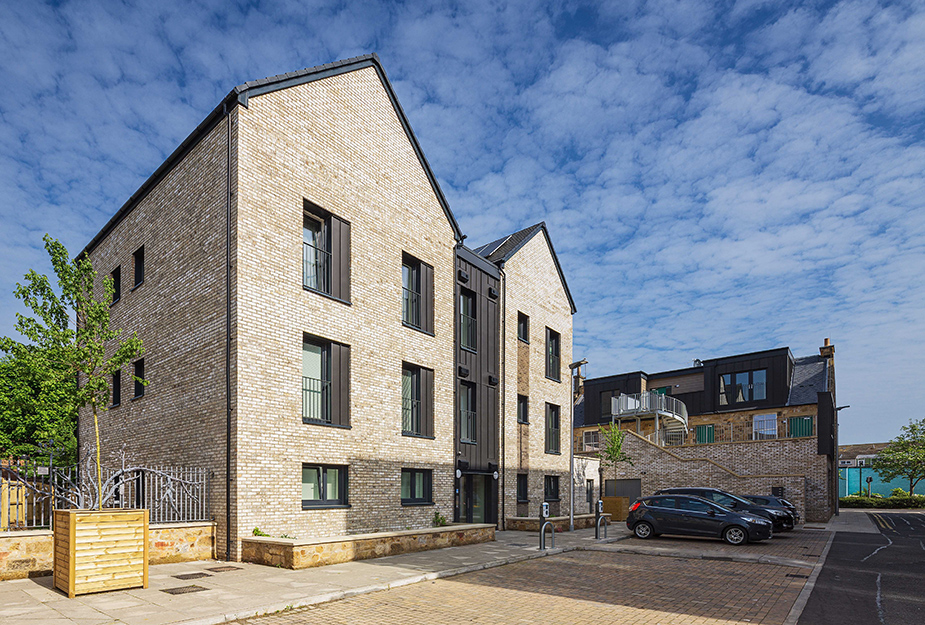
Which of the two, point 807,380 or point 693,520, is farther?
point 807,380

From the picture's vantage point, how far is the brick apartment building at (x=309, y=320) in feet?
44.4

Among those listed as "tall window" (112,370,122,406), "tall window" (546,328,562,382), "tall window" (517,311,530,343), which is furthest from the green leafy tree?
"tall window" (546,328,562,382)

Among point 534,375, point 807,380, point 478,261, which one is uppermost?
point 478,261

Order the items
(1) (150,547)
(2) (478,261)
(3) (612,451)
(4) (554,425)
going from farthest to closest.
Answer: (3) (612,451) < (4) (554,425) < (2) (478,261) < (1) (150,547)

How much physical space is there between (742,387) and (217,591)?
1505 inches

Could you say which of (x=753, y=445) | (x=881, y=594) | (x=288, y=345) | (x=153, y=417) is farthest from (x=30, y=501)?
(x=753, y=445)

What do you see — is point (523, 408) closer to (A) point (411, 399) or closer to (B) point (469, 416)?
(B) point (469, 416)

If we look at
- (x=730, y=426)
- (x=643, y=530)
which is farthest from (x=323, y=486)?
(x=730, y=426)

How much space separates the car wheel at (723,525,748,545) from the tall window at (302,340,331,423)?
39.9 feet

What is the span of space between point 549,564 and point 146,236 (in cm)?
1318

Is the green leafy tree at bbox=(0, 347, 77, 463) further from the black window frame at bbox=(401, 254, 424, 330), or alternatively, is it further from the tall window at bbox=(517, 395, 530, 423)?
the tall window at bbox=(517, 395, 530, 423)

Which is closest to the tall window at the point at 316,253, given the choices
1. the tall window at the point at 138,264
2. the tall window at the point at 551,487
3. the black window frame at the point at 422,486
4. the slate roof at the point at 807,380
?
the tall window at the point at 138,264

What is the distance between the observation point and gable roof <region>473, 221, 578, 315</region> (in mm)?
23755

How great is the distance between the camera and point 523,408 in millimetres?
24562
